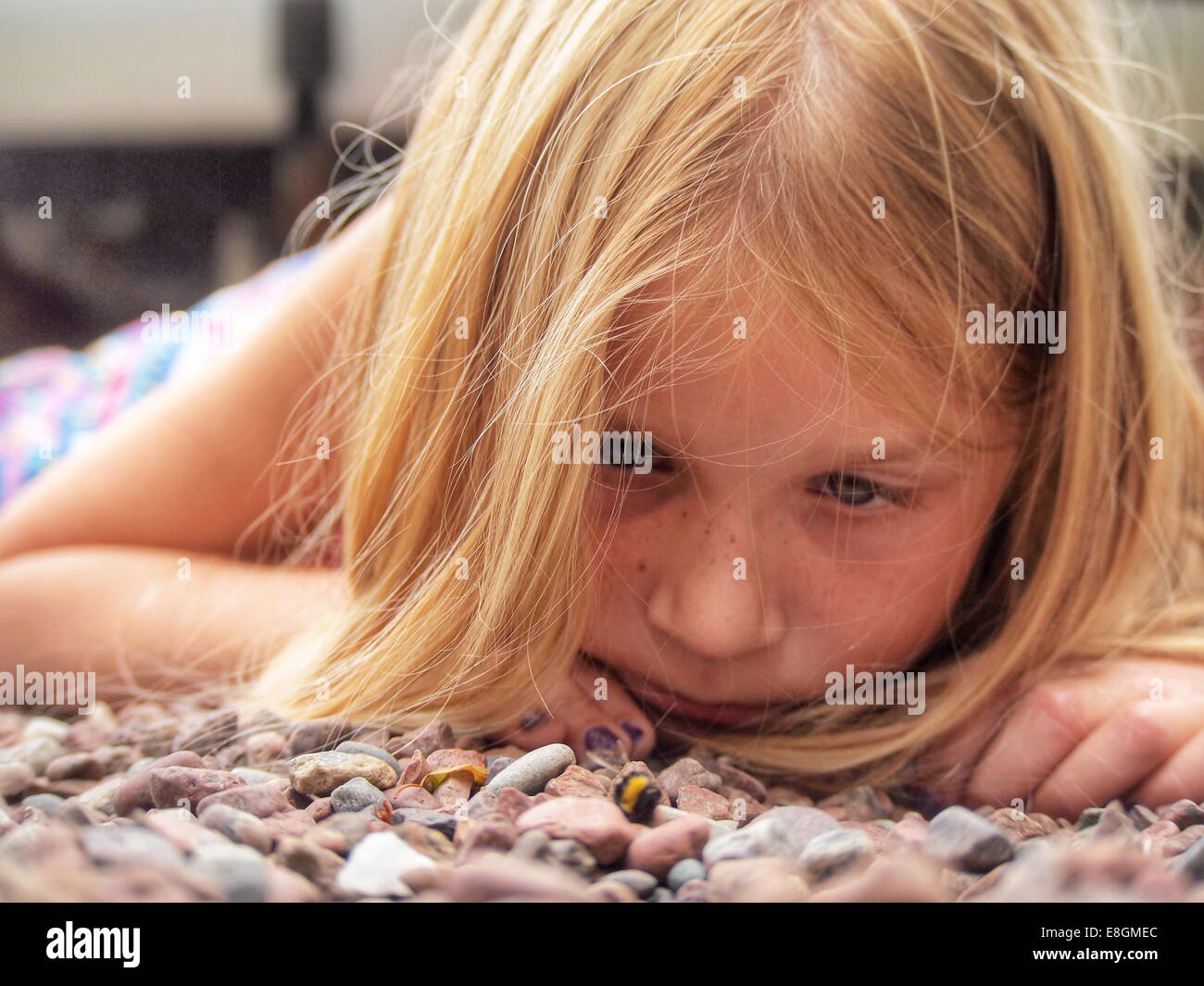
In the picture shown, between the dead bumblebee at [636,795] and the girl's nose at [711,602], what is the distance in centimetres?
15

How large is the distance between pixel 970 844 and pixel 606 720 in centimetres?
27

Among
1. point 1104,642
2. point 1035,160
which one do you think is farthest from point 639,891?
point 1035,160

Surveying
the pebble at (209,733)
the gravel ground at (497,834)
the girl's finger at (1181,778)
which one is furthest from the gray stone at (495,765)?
the girl's finger at (1181,778)

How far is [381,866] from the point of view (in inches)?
17.2

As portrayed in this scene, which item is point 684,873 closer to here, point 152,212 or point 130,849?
point 130,849

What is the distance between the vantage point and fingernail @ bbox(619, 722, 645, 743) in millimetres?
675

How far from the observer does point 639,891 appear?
1.44 ft

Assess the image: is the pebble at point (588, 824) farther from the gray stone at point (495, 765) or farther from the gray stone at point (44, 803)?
the gray stone at point (44, 803)

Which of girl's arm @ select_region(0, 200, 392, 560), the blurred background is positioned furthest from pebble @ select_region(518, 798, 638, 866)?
the blurred background

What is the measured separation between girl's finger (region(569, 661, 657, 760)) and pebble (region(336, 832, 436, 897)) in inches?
7.9

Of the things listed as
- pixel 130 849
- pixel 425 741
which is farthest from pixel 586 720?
pixel 130 849
